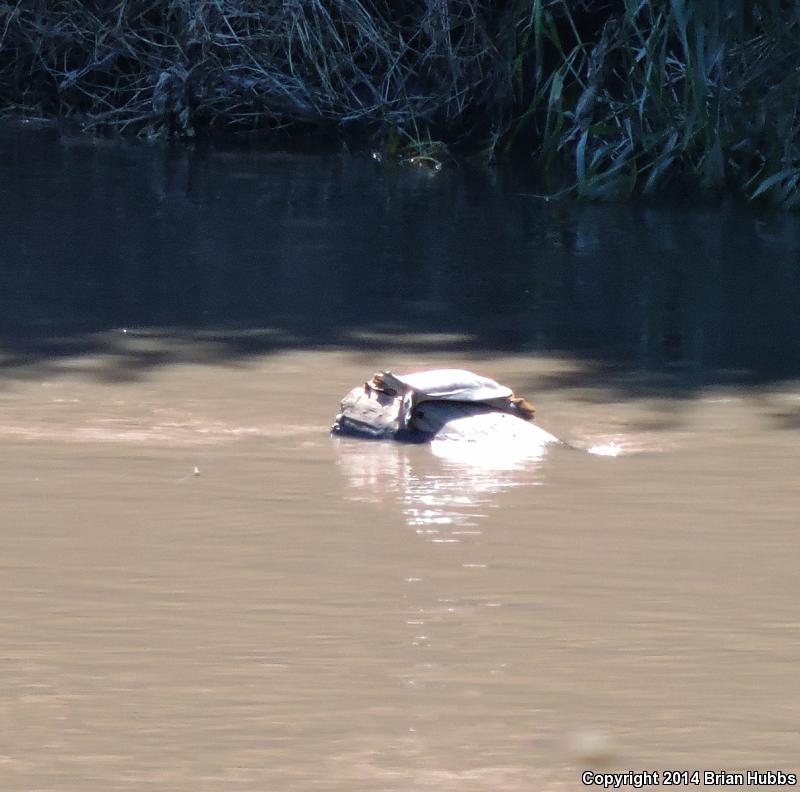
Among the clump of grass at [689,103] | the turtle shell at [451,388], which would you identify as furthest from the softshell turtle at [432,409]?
the clump of grass at [689,103]

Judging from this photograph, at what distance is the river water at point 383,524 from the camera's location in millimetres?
2609

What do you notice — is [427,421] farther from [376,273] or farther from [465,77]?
[465,77]

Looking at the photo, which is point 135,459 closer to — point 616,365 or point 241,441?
point 241,441

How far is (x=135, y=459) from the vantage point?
14.5ft

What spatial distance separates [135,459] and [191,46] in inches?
345

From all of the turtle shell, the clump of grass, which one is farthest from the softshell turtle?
the clump of grass

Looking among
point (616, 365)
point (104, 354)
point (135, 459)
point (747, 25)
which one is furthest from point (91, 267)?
point (747, 25)

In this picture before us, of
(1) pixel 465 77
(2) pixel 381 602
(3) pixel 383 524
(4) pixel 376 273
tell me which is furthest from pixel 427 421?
(1) pixel 465 77

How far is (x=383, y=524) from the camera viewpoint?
3844 millimetres

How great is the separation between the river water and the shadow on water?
3 centimetres

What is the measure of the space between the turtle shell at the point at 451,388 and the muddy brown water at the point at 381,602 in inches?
6.6

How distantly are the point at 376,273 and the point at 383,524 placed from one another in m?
3.85

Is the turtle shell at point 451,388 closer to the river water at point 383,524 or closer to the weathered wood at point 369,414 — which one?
the weathered wood at point 369,414

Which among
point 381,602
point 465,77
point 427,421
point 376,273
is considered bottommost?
point 381,602
